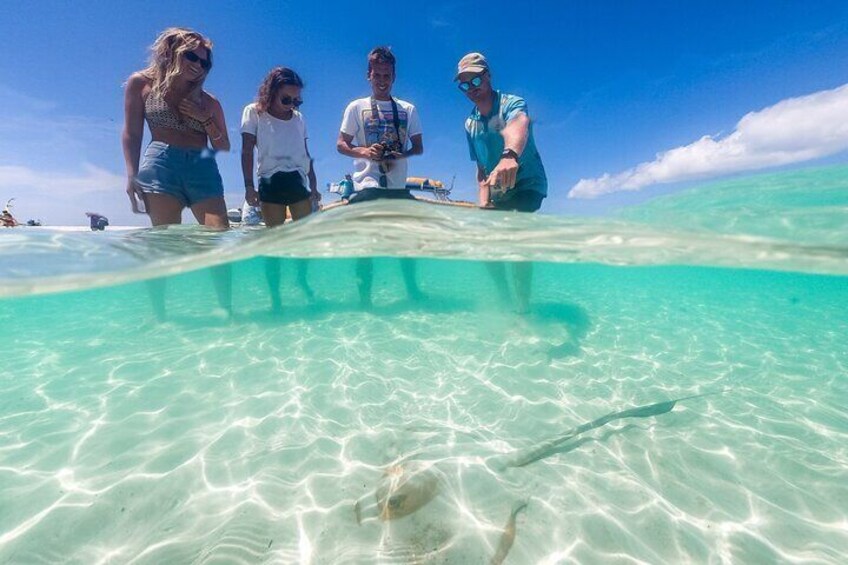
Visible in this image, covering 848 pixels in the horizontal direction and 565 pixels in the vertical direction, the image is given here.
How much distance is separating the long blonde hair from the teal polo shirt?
416 centimetres

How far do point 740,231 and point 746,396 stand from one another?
3.17m

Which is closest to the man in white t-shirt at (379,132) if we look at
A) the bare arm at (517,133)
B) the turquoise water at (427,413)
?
the turquoise water at (427,413)

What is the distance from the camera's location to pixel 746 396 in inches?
253

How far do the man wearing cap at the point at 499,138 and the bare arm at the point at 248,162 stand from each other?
3.46 m

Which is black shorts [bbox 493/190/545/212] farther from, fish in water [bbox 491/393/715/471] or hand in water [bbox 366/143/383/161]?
fish in water [bbox 491/393/715/471]

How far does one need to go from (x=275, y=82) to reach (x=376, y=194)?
7.36 feet

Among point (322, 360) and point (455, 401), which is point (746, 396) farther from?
point (322, 360)

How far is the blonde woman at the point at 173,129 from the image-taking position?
4.56 metres

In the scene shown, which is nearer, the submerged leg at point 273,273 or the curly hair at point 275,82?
the curly hair at point 275,82

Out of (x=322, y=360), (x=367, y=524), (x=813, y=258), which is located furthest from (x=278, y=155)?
(x=813, y=258)

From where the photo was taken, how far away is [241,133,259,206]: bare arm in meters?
5.53

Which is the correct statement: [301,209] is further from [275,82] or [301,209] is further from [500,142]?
[500,142]

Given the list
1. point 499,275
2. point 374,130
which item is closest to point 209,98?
point 374,130

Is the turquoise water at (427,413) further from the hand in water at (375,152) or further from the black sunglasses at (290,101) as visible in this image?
the black sunglasses at (290,101)
